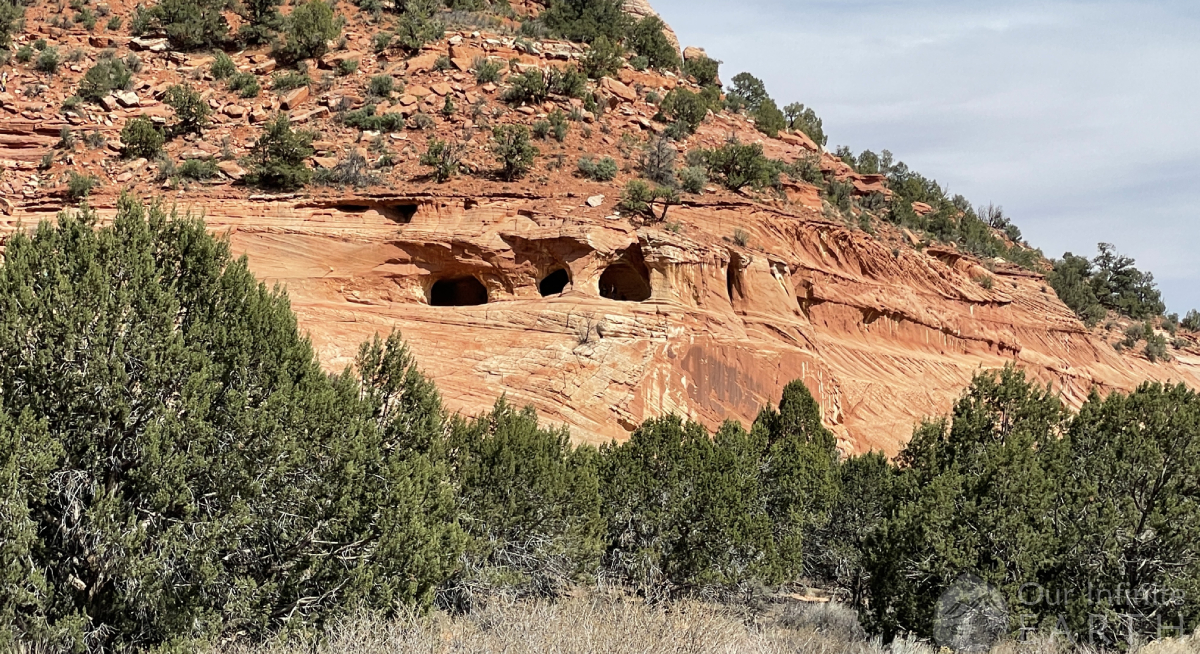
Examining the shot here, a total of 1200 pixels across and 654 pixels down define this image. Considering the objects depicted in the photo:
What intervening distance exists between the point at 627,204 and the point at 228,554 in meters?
18.3

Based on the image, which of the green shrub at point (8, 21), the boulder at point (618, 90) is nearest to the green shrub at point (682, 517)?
the boulder at point (618, 90)

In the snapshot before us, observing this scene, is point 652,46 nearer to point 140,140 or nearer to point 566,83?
point 566,83

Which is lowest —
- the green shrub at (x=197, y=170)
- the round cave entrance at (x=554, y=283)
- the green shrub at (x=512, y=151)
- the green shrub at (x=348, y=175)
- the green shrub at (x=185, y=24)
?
the round cave entrance at (x=554, y=283)

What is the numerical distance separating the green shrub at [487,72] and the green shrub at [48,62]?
1371cm

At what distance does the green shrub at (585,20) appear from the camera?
4359cm

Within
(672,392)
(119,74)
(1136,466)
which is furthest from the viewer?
A: (119,74)

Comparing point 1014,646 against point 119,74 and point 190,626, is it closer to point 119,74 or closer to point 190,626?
point 190,626

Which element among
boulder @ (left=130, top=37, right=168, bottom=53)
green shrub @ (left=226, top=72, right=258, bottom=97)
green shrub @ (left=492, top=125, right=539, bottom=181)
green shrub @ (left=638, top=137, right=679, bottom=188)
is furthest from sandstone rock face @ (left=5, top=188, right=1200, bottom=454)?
boulder @ (left=130, top=37, right=168, bottom=53)

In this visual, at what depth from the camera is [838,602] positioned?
21.6 meters

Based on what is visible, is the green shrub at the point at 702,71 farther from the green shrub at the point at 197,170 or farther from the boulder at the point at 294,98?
the green shrub at the point at 197,170

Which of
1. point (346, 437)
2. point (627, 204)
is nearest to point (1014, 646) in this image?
point (346, 437)

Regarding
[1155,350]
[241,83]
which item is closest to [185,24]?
[241,83]

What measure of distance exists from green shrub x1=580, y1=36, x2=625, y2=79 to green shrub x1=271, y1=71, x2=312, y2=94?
10.1m

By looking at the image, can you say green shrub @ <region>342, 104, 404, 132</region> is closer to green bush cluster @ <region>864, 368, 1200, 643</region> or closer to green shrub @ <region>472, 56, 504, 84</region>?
green shrub @ <region>472, 56, 504, 84</region>
